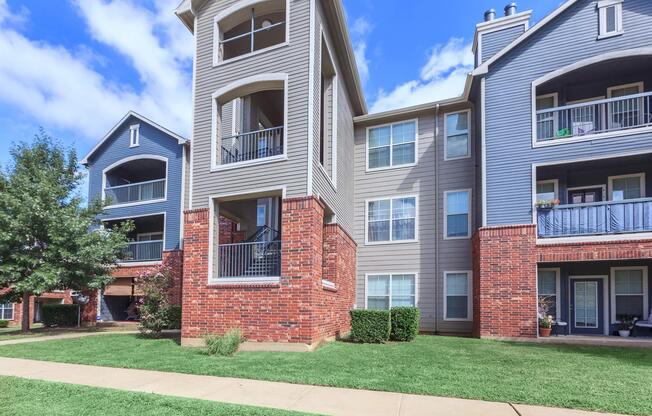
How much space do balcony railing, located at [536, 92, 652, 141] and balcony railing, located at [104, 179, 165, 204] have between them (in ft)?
53.5

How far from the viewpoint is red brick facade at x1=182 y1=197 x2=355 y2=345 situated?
9.37m

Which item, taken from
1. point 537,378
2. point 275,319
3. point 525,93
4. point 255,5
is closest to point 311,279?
point 275,319

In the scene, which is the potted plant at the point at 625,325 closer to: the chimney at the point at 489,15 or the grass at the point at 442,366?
the grass at the point at 442,366

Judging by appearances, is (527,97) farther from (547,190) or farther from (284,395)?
(284,395)

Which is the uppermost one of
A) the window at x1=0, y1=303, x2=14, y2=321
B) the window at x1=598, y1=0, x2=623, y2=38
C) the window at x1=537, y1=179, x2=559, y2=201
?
the window at x1=598, y1=0, x2=623, y2=38

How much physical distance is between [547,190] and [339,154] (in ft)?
23.3

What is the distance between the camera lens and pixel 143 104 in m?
20.2

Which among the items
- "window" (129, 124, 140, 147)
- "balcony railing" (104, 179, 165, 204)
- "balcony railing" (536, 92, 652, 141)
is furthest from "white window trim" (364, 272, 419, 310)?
"window" (129, 124, 140, 147)

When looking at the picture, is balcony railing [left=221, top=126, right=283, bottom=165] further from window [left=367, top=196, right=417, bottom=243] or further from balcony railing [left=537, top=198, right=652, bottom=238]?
balcony railing [left=537, top=198, right=652, bottom=238]

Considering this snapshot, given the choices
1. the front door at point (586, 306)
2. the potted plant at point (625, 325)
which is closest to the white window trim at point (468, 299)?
the front door at point (586, 306)

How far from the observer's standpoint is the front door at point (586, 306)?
41.3 feet

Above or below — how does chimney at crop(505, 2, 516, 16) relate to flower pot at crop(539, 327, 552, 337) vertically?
above

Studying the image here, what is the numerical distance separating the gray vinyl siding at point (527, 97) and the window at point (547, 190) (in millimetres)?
1569

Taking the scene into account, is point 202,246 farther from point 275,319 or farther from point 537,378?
point 537,378
